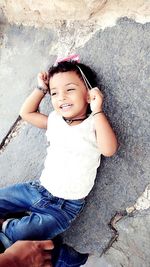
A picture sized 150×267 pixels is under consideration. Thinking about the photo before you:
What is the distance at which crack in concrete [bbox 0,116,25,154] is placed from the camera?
2100 mm

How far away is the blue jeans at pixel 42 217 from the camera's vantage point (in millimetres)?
1700

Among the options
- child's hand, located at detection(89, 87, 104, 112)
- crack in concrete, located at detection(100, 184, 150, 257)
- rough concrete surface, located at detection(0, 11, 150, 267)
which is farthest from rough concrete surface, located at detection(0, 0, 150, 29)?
crack in concrete, located at detection(100, 184, 150, 257)

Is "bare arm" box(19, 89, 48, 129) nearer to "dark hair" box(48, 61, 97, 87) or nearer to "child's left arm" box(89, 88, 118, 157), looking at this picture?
"dark hair" box(48, 61, 97, 87)

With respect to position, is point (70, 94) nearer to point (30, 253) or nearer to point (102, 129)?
point (102, 129)

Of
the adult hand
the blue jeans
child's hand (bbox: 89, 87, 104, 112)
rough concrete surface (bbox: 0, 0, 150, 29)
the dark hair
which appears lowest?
the adult hand

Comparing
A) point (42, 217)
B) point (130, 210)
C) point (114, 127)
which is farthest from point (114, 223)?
point (114, 127)

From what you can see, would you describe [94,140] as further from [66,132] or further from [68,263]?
[68,263]

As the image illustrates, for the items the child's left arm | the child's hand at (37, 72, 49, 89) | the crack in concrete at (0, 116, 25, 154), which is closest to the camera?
the child's left arm

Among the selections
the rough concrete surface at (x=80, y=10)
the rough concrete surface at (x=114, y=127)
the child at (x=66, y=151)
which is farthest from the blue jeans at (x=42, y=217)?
the rough concrete surface at (x=80, y=10)

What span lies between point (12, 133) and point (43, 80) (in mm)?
422

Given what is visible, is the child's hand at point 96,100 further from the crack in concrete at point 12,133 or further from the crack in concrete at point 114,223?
the crack in concrete at point 12,133

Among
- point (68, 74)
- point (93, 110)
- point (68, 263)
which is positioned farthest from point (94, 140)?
point (68, 263)

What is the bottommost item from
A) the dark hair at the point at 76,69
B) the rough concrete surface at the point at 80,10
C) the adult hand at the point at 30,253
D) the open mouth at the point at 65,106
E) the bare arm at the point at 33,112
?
the adult hand at the point at 30,253

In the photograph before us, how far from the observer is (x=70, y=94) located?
1639mm
